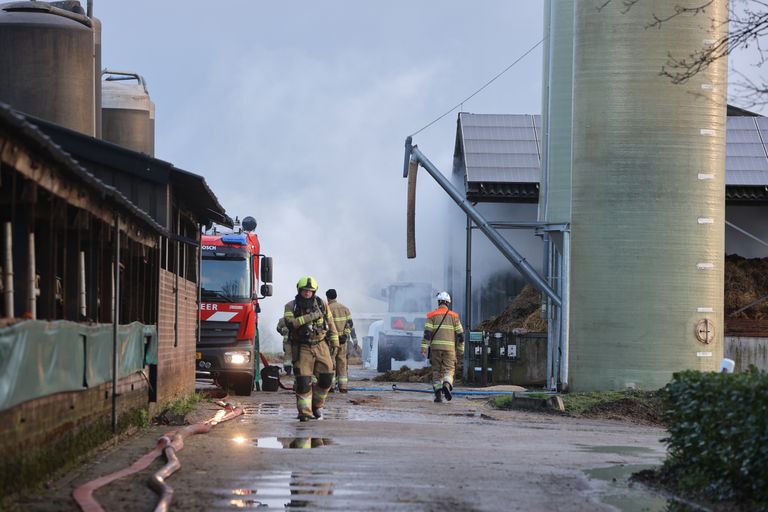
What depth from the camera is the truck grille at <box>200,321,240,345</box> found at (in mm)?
26375

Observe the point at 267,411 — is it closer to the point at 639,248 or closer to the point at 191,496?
the point at 639,248

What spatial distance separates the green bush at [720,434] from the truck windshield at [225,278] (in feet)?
51.4

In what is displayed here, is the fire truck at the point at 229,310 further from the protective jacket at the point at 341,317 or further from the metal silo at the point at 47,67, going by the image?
the metal silo at the point at 47,67

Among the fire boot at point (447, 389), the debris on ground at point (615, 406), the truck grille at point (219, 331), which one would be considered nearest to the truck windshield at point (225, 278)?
the truck grille at point (219, 331)

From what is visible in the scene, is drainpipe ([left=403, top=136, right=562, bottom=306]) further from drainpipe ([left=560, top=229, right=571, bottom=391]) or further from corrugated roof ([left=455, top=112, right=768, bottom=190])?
corrugated roof ([left=455, top=112, right=768, bottom=190])

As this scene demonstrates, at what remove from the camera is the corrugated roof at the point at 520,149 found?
39281 millimetres

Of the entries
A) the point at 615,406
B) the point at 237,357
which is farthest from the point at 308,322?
the point at 237,357

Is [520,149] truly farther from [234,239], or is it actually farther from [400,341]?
[234,239]

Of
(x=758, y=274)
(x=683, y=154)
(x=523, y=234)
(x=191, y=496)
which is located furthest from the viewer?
(x=523, y=234)

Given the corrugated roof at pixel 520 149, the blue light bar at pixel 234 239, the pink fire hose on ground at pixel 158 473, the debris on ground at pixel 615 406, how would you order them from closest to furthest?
the pink fire hose on ground at pixel 158 473 < the debris on ground at pixel 615 406 < the blue light bar at pixel 234 239 < the corrugated roof at pixel 520 149

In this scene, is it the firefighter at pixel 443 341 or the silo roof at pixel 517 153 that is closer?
the firefighter at pixel 443 341

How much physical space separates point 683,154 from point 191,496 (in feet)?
59.6

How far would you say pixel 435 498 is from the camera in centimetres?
1023

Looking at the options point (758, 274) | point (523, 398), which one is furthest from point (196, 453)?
point (758, 274)
